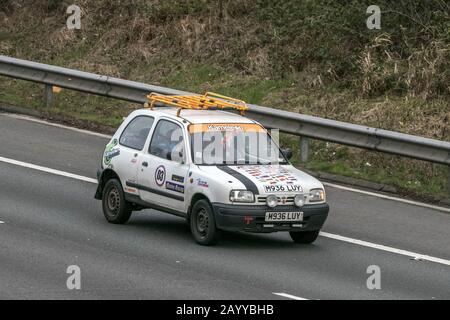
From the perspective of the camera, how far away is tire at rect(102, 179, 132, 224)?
1705 centimetres

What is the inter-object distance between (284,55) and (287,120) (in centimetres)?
383

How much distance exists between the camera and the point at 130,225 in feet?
56.3

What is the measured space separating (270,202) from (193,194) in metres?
1.01

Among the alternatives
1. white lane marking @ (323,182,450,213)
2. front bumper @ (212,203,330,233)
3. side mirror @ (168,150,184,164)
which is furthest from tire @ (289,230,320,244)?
white lane marking @ (323,182,450,213)

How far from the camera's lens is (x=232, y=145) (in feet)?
54.7

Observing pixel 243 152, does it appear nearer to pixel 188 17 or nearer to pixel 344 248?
pixel 344 248

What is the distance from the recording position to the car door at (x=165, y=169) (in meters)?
16.3

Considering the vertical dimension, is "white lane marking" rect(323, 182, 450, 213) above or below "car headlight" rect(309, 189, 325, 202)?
below

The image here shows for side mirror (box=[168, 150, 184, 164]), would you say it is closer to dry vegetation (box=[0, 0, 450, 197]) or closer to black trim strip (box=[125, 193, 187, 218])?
black trim strip (box=[125, 193, 187, 218])

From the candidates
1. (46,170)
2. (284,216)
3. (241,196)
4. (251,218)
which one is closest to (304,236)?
(284,216)

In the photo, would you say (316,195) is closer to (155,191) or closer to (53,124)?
(155,191)

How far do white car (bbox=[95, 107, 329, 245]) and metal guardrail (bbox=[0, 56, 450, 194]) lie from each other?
391 centimetres

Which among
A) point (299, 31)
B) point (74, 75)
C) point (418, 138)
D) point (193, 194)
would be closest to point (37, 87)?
point (74, 75)

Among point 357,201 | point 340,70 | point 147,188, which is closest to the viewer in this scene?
point 147,188
